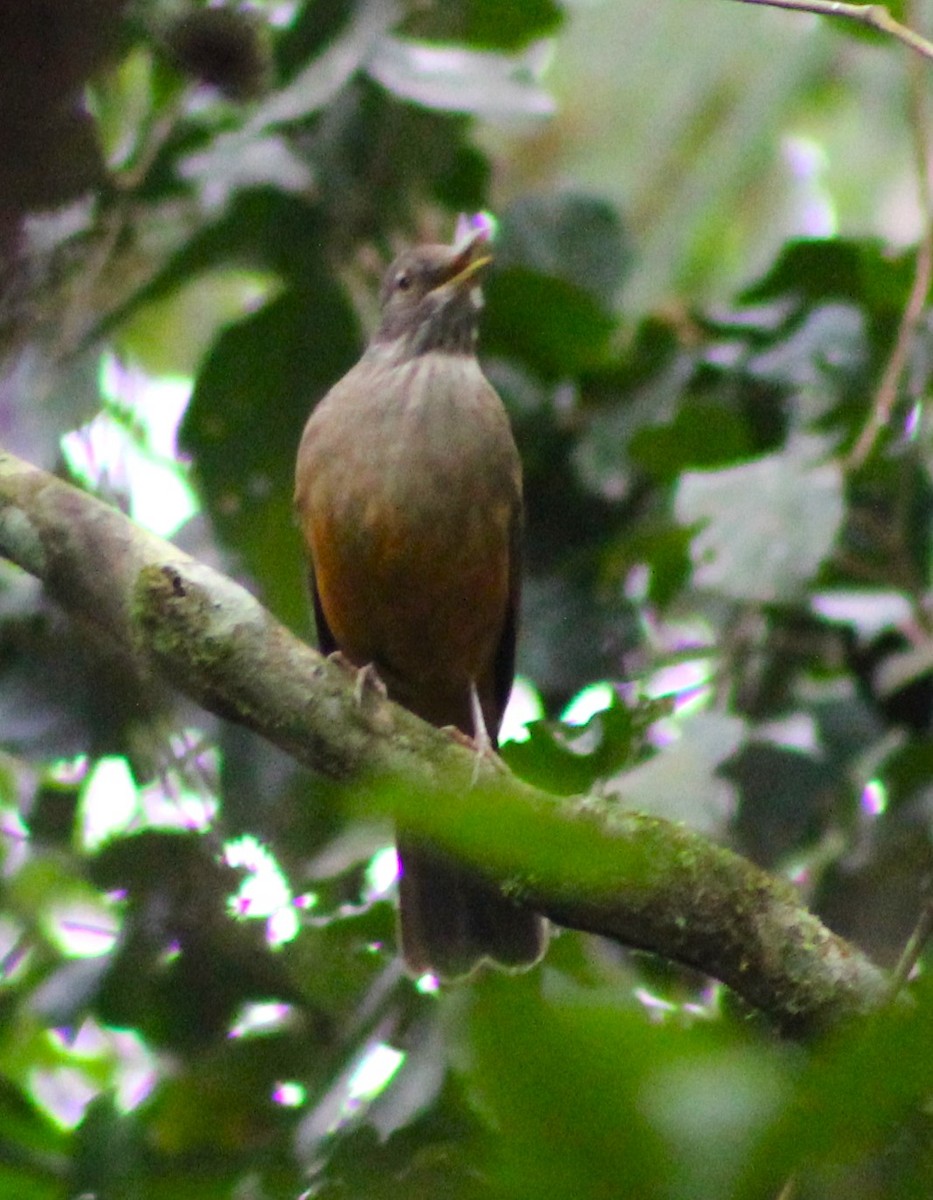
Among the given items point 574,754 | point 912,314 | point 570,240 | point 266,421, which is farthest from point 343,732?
point 570,240

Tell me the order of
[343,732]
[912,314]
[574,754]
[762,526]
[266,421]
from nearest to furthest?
[343,732] < [574,754] < [762,526] < [912,314] < [266,421]

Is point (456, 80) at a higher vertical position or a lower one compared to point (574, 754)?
higher

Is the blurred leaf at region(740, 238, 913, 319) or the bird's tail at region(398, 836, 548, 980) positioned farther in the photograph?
the blurred leaf at region(740, 238, 913, 319)

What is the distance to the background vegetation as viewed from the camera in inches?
139

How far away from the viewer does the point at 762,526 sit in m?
3.88

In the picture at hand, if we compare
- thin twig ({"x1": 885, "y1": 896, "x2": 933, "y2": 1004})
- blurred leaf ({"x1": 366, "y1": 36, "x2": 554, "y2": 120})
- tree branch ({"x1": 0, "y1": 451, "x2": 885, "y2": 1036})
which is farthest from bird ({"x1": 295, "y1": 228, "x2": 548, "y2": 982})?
thin twig ({"x1": 885, "y1": 896, "x2": 933, "y2": 1004})

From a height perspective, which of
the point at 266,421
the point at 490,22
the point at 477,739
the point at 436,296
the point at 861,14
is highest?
the point at 861,14

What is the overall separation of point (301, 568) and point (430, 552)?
40 centimetres

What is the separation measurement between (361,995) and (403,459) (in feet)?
5.21

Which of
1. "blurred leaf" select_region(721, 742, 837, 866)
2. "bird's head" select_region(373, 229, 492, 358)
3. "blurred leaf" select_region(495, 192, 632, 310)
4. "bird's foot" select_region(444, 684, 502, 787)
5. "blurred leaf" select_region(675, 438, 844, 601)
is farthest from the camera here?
"blurred leaf" select_region(495, 192, 632, 310)

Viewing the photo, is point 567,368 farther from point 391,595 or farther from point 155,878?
point 155,878

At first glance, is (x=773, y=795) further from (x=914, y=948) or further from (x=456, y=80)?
(x=456, y=80)

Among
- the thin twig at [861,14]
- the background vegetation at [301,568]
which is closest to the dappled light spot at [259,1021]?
the background vegetation at [301,568]

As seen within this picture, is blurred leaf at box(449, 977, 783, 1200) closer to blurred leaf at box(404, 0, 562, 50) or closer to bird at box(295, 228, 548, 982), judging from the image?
bird at box(295, 228, 548, 982)
